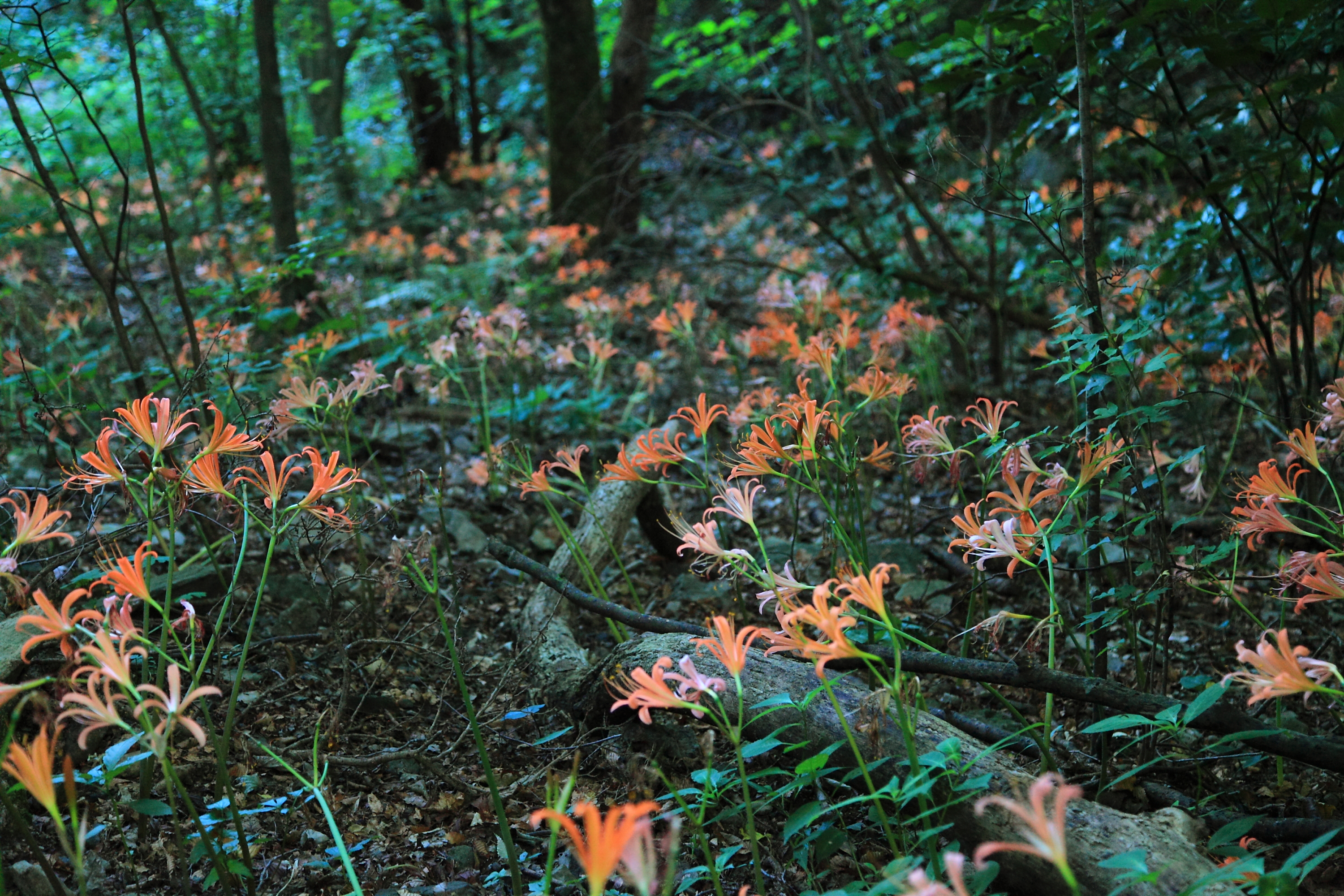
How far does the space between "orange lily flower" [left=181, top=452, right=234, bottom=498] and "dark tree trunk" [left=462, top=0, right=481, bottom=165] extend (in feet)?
33.4

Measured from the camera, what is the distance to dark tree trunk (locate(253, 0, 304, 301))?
4.99 meters

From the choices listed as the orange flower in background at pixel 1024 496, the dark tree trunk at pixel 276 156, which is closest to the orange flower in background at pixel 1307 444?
the orange flower in background at pixel 1024 496

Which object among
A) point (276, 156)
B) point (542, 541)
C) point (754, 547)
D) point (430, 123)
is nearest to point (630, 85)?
point (430, 123)

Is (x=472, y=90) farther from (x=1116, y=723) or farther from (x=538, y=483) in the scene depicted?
(x=1116, y=723)

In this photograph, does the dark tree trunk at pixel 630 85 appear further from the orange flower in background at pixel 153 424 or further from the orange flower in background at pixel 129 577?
the orange flower in background at pixel 129 577

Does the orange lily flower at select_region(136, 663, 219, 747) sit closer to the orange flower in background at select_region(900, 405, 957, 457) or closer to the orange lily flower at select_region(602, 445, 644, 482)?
the orange lily flower at select_region(602, 445, 644, 482)

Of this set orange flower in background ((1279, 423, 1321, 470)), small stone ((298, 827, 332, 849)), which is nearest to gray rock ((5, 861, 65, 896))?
small stone ((298, 827, 332, 849))

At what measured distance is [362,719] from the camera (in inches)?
91.8

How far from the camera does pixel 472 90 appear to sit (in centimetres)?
1105

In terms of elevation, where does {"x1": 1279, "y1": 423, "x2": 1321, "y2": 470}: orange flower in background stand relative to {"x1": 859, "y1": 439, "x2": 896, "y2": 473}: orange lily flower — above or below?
above

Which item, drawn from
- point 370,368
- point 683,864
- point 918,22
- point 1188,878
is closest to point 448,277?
point 918,22

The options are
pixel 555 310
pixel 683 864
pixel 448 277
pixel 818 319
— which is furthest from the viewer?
pixel 448 277

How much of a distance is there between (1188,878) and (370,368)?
226cm

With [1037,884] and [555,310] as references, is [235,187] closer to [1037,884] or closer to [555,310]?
[555,310]
